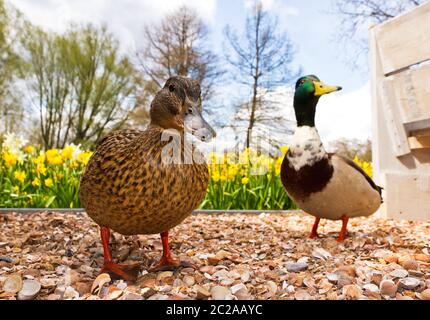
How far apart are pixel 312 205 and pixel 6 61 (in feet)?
20.8

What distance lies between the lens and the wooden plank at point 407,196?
3.40 meters

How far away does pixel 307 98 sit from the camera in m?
2.21

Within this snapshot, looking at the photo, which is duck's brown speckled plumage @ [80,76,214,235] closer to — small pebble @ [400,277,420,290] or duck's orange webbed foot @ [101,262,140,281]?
duck's orange webbed foot @ [101,262,140,281]

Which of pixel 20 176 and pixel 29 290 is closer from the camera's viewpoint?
pixel 29 290

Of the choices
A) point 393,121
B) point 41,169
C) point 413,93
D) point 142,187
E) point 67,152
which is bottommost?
point 142,187

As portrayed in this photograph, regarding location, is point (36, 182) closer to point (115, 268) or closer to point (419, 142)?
point (115, 268)

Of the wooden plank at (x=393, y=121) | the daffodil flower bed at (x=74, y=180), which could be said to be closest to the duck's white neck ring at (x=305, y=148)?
the daffodil flower bed at (x=74, y=180)

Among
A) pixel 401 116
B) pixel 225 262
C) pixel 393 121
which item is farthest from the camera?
pixel 393 121

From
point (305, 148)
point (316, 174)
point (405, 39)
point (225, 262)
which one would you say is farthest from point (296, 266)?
point (405, 39)

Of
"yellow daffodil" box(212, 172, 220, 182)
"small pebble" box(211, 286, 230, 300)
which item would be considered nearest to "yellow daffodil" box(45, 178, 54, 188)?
"yellow daffodil" box(212, 172, 220, 182)

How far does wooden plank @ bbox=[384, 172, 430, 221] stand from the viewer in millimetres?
3396

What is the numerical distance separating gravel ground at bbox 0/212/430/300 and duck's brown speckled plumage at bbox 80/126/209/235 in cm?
22

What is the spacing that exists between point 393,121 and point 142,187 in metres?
2.82

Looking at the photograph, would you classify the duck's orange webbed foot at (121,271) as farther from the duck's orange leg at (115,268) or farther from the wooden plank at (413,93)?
the wooden plank at (413,93)
